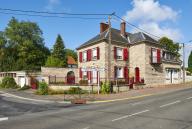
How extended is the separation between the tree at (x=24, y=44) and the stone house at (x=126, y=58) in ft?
86.7

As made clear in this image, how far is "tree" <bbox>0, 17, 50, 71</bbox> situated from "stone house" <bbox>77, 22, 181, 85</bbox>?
86.7 ft

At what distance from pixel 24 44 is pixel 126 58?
33265 millimetres

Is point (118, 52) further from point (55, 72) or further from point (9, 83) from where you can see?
point (9, 83)

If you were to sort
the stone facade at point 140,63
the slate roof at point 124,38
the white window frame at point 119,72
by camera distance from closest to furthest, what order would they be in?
the stone facade at point 140,63
the white window frame at point 119,72
the slate roof at point 124,38

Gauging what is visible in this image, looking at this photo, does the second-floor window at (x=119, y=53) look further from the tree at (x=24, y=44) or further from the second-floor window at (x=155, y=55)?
the tree at (x=24, y=44)

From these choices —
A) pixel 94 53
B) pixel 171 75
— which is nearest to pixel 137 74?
pixel 94 53

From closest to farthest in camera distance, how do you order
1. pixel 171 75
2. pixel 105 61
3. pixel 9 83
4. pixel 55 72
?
pixel 105 61 → pixel 55 72 → pixel 171 75 → pixel 9 83

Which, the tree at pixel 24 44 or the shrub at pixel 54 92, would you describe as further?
the tree at pixel 24 44

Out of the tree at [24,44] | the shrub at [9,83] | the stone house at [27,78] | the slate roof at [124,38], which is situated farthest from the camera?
Result: the tree at [24,44]

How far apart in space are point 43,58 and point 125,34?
32.9 meters

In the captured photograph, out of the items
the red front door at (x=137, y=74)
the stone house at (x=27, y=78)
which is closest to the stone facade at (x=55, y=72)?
the stone house at (x=27, y=78)

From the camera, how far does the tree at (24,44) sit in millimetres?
62062

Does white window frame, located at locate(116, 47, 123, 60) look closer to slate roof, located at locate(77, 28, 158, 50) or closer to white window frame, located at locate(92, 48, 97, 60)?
slate roof, located at locate(77, 28, 158, 50)

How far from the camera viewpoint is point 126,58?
3656cm
